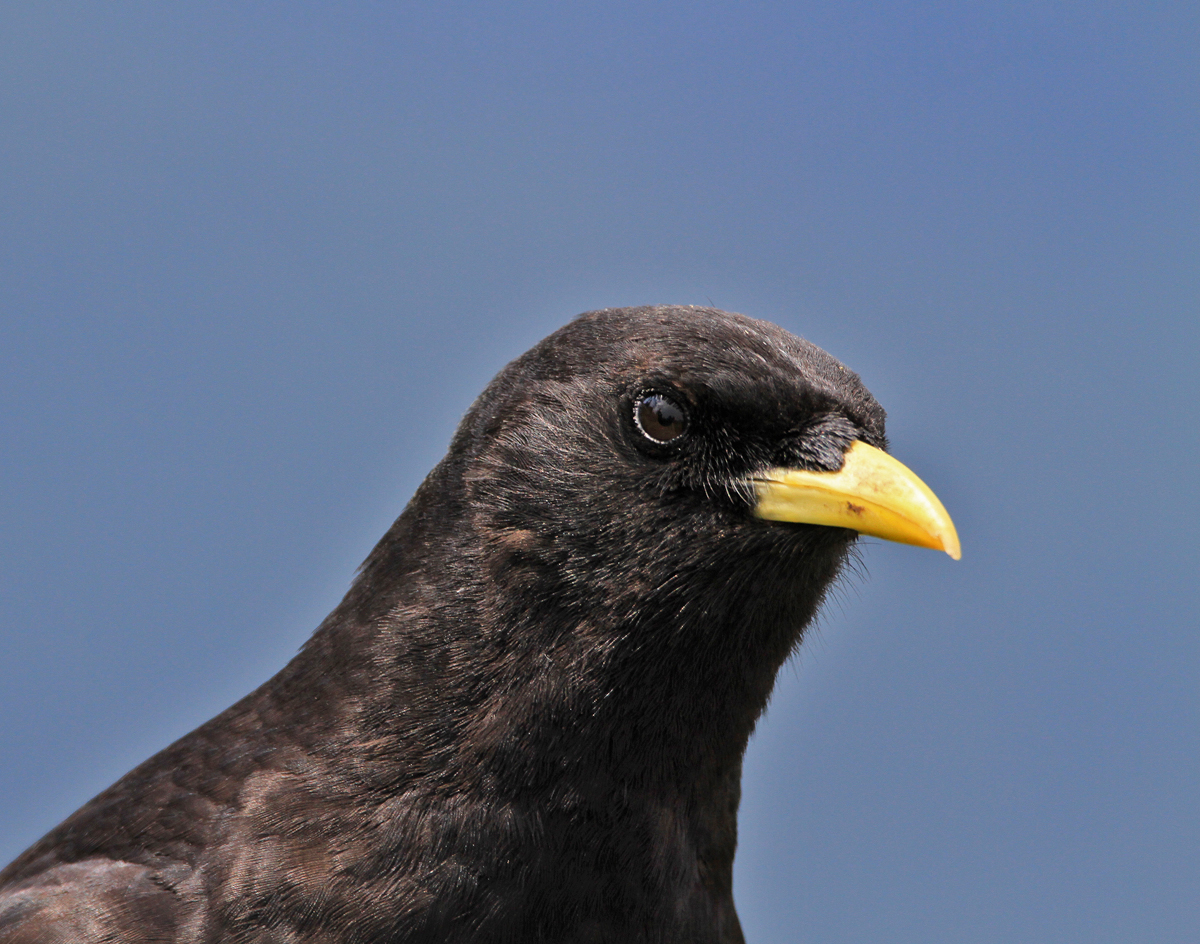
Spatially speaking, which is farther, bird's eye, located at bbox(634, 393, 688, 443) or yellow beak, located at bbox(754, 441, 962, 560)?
bird's eye, located at bbox(634, 393, 688, 443)

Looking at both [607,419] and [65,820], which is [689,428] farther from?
[65,820]

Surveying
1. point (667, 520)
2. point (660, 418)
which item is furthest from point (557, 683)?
point (660, 418)

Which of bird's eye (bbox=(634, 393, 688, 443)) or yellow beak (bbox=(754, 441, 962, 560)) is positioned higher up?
bird's eye (bbox=(634, 393, 688, 443))

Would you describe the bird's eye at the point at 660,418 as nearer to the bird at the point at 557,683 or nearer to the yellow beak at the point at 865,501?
the bird at the point at 557,683

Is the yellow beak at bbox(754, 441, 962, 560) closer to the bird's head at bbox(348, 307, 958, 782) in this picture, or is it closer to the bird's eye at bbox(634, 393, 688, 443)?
the bird's head at bbox(348, 307, 958, 782)

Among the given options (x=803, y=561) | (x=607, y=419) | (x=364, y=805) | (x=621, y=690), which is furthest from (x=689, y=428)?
(x=364, y=805)

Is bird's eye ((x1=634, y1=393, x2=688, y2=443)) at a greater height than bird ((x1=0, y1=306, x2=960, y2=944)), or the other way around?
bird's eye ((x1=634, y1=393, x2=688, y2=443))

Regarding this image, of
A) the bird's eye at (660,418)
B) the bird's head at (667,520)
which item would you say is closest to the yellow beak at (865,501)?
the bird's head at (667,520)

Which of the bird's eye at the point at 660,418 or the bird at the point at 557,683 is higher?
the bird's eye at the point at 660,418

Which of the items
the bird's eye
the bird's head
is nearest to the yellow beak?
the bird's head
